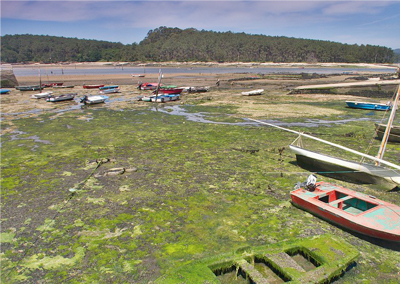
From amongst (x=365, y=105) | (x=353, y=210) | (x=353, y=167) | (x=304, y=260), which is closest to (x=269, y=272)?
(x=304, y=260)

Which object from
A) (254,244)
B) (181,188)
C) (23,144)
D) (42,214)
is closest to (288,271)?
(254,244)

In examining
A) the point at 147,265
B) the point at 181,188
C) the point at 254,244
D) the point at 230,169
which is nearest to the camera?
the point at 147,265

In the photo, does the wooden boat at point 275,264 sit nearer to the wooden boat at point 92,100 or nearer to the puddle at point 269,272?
the puddle at point 269,272

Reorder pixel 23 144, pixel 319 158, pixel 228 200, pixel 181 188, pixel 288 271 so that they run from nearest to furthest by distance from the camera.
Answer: pixel 288 271 < pixel 228 200 < pixel 181 188 < pixel 319 158 < pixel 23 144

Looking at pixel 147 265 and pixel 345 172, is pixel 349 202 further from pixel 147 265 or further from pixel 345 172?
pixel 147 265

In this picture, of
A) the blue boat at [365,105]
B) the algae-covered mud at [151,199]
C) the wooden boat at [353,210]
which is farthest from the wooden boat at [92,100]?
the blue boat at [365,105]

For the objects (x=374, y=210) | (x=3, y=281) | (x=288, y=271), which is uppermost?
(x=374, y=210)

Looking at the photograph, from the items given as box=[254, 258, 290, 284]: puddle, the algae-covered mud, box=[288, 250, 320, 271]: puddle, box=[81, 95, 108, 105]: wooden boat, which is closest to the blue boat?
the algae-covered mud

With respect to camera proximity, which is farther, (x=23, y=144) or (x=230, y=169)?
(x=23, y=144)
